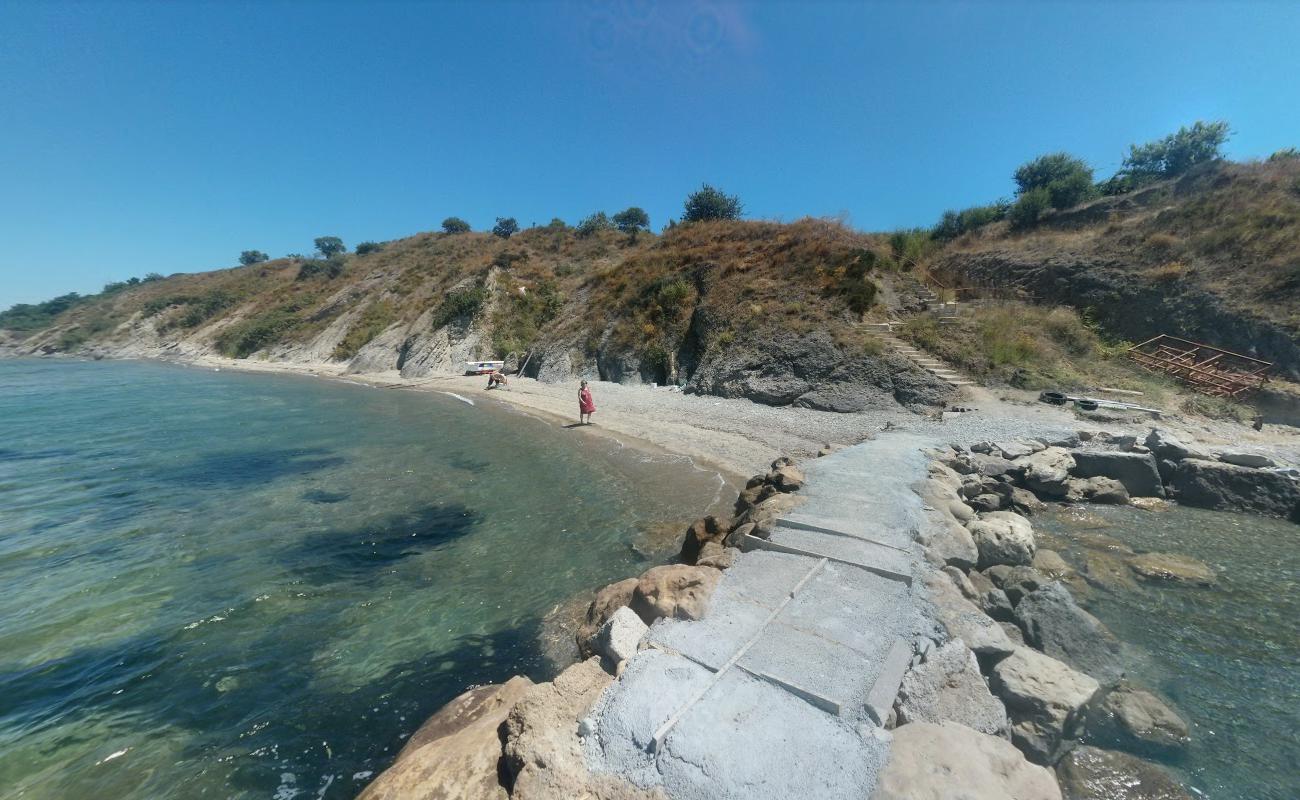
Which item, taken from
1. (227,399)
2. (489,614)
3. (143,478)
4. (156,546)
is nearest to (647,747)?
(489,614)

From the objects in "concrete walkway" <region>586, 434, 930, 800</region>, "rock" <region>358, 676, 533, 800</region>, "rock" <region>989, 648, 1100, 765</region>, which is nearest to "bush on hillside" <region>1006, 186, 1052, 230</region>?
"concrete walkway" <region>586, 434, 930, 800</region>

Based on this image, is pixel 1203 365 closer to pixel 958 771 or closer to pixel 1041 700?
pixel 1041 700

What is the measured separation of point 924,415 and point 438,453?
15.5 meters

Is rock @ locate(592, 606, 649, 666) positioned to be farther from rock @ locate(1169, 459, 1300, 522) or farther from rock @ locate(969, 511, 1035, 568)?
rock @ locate(1169, 459, 1300, 522)

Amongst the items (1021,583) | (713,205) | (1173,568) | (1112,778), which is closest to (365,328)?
(713,205)

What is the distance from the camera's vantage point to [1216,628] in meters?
5.43

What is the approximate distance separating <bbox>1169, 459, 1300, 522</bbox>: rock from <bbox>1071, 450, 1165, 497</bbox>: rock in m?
0.35

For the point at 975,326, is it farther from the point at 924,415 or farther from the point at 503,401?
the point at 503,401

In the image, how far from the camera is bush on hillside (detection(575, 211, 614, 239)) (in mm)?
51713

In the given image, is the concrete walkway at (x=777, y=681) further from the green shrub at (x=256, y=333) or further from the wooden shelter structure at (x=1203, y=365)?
the green shrub at (x=256, y=333)

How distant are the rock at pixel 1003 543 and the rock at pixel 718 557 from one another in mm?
3708

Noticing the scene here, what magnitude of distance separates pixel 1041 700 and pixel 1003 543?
346cm

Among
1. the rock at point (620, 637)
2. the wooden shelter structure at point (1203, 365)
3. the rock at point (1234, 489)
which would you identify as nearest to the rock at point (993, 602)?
the rock at point (620, 637)

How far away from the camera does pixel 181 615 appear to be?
6188 mm
